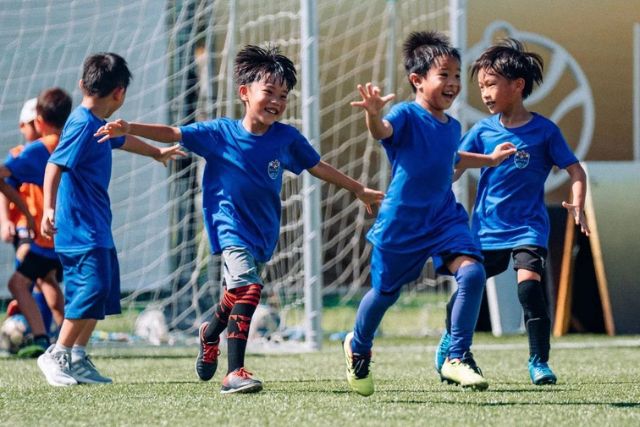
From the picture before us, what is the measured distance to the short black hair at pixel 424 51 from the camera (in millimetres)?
4883

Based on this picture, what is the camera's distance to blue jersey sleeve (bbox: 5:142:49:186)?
668 cm

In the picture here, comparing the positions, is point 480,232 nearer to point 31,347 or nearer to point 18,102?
point 31,347

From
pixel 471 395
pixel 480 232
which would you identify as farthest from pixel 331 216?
pixel 471 395

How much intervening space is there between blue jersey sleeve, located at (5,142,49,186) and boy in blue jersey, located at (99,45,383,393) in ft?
6.70

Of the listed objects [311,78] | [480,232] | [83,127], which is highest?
[311,78]

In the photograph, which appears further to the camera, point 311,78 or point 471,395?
point 311,78

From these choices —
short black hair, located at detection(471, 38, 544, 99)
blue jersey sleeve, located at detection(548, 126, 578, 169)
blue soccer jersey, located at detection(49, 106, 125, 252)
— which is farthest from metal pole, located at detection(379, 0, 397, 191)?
blue soccer jersey, located at detection(49, 106, 125, 252)

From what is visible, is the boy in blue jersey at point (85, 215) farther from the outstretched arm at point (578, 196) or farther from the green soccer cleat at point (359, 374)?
the outstretched arm at point (578, 196)

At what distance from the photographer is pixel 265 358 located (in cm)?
718

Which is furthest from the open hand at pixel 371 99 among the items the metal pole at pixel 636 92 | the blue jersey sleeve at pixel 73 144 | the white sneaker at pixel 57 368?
the metal pole at pixel 636 92

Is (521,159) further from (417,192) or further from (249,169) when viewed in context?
(249,169)

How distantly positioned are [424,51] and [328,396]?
1.52 meters

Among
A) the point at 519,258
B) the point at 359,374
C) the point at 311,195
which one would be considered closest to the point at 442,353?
the point at 519,258

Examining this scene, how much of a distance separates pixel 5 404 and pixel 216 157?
1.35 m
